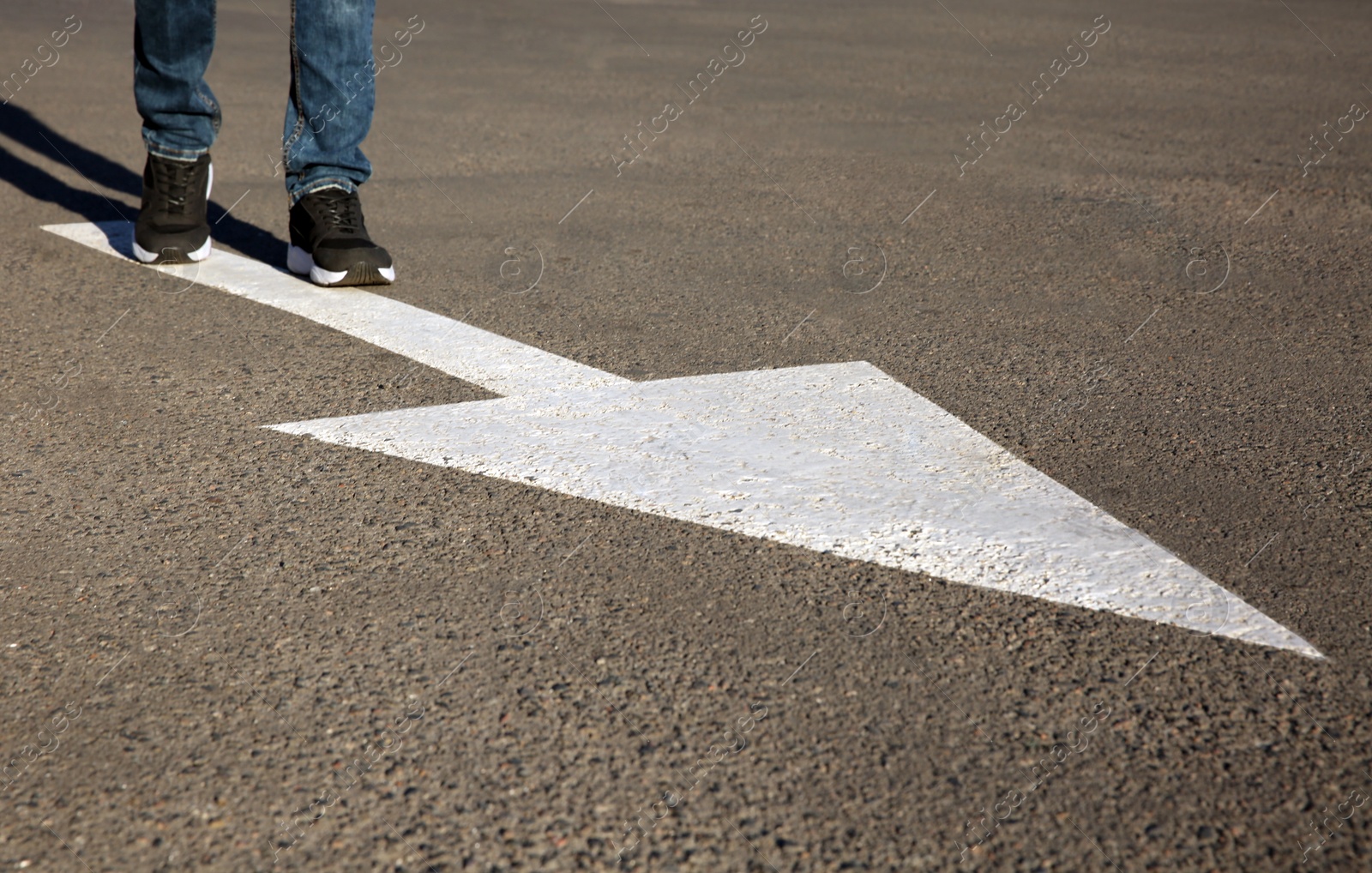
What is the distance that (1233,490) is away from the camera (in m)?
2.52

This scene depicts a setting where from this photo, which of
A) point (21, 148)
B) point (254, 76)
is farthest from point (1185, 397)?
point (254, 76)

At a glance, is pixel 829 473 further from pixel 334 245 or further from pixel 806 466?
pixel 334 245

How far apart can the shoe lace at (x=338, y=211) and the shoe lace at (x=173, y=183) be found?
0.47 meters

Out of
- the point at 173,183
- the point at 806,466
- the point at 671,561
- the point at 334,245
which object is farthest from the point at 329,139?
the point at 671,561

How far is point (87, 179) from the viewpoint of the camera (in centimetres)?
496

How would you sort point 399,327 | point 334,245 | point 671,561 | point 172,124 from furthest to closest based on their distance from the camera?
1. point 172,124
2. point 334,245
3. point 399,327
4. point 671,561

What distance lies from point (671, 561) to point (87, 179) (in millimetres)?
3817

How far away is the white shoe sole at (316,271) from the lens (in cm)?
368

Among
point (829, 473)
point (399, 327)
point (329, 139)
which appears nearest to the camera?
point (829, 473)

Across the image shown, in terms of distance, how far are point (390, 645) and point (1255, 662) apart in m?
1.32

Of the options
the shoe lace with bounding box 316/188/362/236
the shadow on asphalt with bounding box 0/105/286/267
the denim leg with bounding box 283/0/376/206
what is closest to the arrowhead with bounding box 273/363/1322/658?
the shoe lace with bounding box 316/188/362/236

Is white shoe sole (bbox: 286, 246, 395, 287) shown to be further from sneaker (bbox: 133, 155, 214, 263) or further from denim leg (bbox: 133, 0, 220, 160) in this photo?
denim leg (bbox: 133, 0, 220, 160)

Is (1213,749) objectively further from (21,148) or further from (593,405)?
(21,148)

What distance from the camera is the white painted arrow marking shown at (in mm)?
2170
